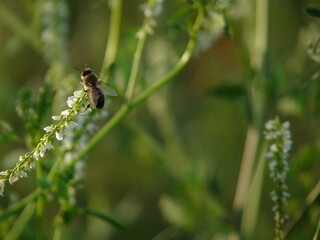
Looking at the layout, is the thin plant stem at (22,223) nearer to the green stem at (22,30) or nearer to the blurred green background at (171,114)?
the blurred green background at (171,114)

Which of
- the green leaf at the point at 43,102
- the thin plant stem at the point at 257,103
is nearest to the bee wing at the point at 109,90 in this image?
the green leaf at the point at 43,102

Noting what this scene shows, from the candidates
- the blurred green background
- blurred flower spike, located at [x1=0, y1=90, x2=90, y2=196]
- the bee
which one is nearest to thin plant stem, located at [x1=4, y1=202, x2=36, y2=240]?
the blurred green background

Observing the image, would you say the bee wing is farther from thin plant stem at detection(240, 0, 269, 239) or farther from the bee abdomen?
thin plant stem at detection(240, 0, 269, 239)

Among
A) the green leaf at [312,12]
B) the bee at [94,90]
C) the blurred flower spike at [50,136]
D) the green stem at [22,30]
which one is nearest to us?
the blurred flower spike at [50,136]

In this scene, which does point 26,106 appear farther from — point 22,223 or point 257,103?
point 257,103

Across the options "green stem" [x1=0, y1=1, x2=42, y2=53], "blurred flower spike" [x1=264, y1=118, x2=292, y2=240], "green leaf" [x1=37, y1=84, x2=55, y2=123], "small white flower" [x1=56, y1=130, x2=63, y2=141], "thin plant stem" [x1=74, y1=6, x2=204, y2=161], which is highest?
"green stem" [x1=0, y1=1, x2=42, y2=53]

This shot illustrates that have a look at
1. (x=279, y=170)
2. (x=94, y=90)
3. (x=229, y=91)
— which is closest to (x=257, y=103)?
(x=229, y=91)

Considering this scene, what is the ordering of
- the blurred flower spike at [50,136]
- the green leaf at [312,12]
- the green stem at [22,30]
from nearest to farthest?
the blurred flower spike at [50,136] → the green leaf at [312,12] → the green stem at [22,30]
